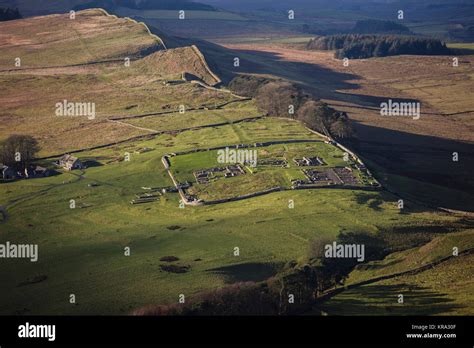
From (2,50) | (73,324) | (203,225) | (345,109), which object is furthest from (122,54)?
(73,324)

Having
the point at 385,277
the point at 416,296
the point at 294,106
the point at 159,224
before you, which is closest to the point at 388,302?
the point at 416,296

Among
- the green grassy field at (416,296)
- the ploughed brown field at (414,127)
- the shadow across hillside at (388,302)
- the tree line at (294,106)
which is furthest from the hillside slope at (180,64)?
the shadow across hillside at (388,302)

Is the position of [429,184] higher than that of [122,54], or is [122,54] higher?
[122,54]

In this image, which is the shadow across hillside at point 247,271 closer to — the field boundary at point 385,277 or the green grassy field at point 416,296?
the field boundary at point 385,277

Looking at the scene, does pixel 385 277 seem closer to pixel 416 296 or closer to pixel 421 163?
pixel 416 296

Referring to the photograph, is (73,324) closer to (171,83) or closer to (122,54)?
(171,83)

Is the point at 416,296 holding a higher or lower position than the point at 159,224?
lower

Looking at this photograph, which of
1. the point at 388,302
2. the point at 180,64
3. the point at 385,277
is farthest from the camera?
the point at 180,64
